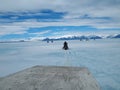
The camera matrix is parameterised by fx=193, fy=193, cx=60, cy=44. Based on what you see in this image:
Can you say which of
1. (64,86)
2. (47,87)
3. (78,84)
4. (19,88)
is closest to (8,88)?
(19,88)

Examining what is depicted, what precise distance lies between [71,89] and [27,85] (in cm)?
82

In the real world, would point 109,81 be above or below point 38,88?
below

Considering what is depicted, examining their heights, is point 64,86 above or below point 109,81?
above

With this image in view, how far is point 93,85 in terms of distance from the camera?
3.40m

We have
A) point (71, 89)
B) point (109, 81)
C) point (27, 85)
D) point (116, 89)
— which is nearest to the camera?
point (71, 89)

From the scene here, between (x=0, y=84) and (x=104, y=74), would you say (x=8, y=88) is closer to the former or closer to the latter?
(x=0, y=84)

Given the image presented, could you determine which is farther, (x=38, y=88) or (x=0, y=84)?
(x=0, y=84)

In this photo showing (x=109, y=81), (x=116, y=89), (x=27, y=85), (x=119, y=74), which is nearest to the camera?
(x=27, y=85)

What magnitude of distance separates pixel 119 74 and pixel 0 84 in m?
9.35

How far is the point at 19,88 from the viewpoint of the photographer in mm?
3236

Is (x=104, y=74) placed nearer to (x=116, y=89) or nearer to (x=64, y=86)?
(x=116, y=89)

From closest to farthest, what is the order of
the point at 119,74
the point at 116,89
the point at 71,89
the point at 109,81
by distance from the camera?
the point at 71,89 < the point at 116,89 < the point at 109,81 < the point at 119,74

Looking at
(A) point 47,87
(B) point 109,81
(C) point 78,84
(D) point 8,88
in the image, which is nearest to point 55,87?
(A) point 47,87

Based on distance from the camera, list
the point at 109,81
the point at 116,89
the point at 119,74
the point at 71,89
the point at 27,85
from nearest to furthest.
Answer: the point at 71,89 → the point at 27,85 → the point at 116,89 → the point at 109,81 → the point at 119,74
